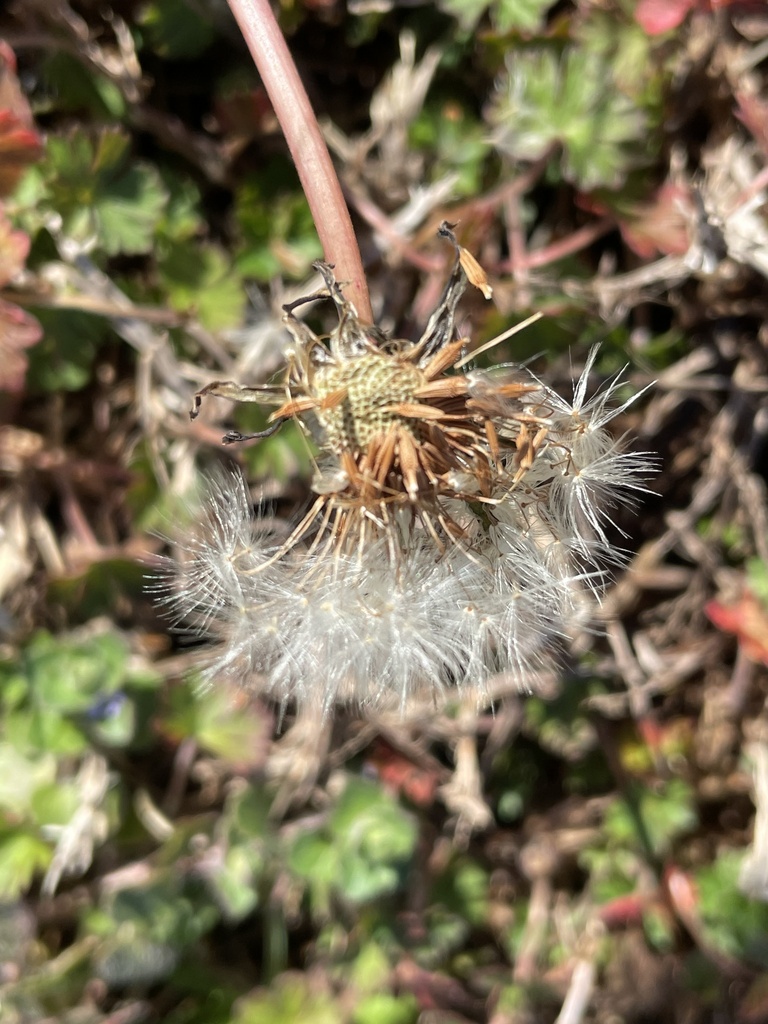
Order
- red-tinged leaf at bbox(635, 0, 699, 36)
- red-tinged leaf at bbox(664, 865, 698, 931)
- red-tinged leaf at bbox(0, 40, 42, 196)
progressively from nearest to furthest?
red-tinged leaf at bbox(0, 40, 42, 196), red-tinged leaf at bbox(635, 0, 699, 36), red-tinged leaf at bbox(664, 865, 698, 931)

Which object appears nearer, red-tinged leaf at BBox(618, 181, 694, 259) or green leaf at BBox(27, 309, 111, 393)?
red-tinged leaf at BBox(618, 181, 694, 259)

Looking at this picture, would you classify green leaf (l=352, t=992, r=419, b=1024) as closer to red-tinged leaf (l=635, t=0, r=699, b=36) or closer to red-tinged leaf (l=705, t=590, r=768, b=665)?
red-tinged leaf (l=705, t=590, r=768, b=665)

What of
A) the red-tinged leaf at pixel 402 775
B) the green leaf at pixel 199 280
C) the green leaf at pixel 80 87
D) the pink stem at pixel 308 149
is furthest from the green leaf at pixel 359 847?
the green leaf at pixel 80 87

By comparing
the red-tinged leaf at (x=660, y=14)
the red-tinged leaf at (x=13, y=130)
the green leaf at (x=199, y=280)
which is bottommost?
the green leaf at (x=199, y=280)

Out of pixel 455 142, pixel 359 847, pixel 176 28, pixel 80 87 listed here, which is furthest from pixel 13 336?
pixel 359 847

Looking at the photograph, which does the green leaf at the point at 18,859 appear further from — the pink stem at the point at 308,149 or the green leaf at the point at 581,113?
the green leaf at the point at 581,113

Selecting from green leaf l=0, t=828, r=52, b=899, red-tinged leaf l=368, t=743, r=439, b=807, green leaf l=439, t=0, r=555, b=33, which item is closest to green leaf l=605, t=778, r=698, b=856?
red-tinged leaf l=368, t=743, r=439, b=807

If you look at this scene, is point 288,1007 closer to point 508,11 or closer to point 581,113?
point 581,113
